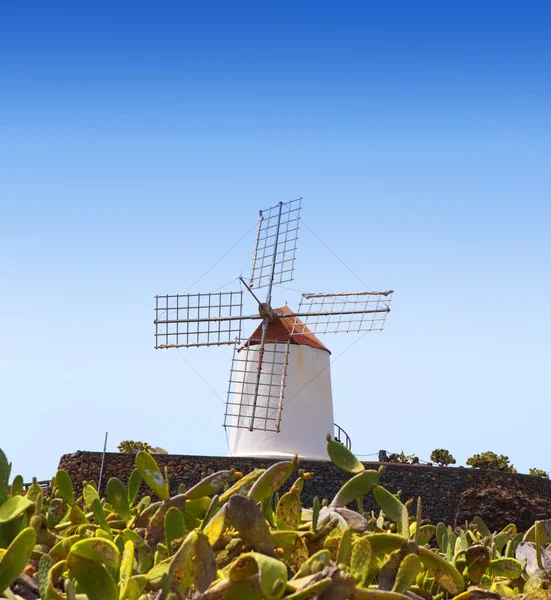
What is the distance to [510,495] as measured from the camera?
50.4 ft

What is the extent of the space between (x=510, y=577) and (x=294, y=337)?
15.3 meters

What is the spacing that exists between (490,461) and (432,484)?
687 centimetres

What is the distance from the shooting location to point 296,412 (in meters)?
17.1

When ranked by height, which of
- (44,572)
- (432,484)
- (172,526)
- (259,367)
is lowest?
(44,572)

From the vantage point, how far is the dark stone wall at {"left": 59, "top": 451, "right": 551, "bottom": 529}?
15062mm

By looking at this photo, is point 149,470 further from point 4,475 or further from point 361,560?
point 361,560

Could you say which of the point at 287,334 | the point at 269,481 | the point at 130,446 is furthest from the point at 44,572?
the point at 130,446

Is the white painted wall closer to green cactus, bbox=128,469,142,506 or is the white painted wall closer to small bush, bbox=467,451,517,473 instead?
small bush, bbox=467,451,517,473

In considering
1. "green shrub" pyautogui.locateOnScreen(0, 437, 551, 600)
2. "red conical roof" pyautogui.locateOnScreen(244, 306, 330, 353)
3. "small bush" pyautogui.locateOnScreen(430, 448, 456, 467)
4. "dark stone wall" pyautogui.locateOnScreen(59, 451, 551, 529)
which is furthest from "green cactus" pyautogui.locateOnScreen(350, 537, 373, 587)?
"small bush" pyautogui.locateOnScreen(430, 448, 456, 467)

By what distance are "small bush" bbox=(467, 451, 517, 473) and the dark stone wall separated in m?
5.82

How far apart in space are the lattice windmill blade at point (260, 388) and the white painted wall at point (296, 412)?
0.07 ft

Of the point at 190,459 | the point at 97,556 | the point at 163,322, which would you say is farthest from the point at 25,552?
the point at 163,322

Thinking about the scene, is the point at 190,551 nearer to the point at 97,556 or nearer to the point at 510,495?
the point at 97,556

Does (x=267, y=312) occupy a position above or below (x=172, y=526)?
above
